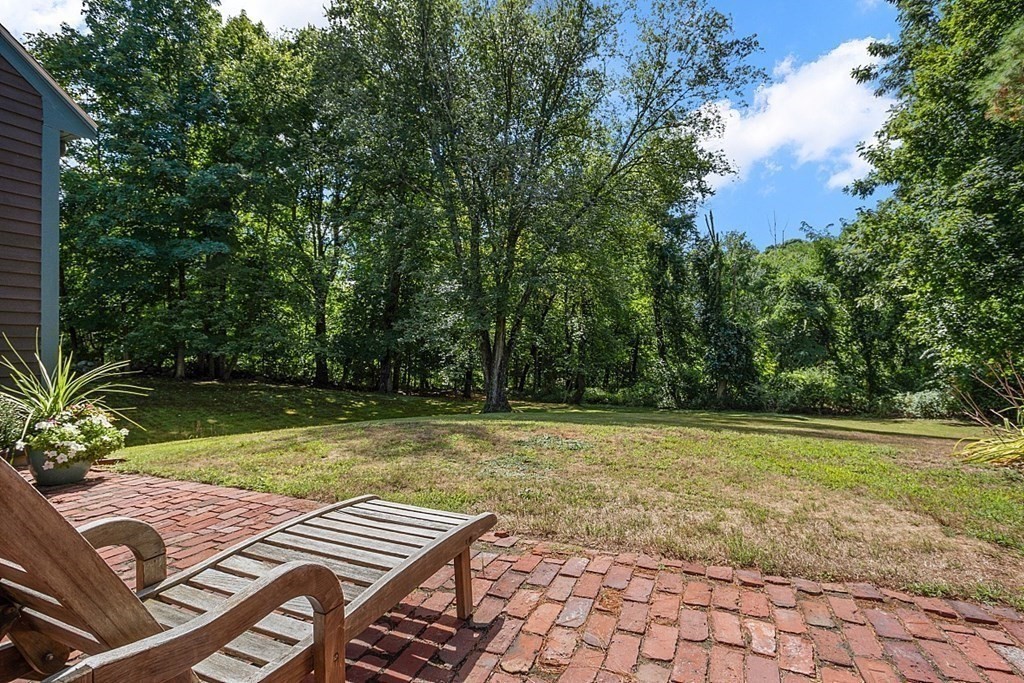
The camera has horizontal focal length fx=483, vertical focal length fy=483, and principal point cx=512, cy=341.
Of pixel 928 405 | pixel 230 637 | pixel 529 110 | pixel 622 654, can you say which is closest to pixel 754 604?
pixel 622 654

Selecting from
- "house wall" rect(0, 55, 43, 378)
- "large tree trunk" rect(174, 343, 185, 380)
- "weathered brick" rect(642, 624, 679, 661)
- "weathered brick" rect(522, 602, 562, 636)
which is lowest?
"weathered brick" rect(642, 624, 679, 661)

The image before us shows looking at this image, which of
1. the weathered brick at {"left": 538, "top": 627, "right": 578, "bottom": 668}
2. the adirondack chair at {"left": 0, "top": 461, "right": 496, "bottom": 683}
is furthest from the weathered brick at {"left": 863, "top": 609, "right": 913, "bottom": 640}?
the adirondack chair at {"left": 0, "top": 461, "right": 496, "bottom": 683}

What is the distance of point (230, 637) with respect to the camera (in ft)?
3.66

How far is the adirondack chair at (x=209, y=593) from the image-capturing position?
0.90 meters

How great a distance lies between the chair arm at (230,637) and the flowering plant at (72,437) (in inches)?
177

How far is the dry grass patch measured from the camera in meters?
2.95

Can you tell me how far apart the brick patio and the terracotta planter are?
7.54 feet

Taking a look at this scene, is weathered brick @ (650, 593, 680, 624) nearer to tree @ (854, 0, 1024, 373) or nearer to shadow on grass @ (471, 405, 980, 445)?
shadow on grass @ (471, 405, 980, 445)

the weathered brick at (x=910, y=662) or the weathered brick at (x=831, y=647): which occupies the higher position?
the weathered brick at (x=831, y=647)

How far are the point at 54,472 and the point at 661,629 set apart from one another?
5296mm

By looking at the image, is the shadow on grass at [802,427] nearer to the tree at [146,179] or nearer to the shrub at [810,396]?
the shrub at [810,396]

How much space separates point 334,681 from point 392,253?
1248 centimetres

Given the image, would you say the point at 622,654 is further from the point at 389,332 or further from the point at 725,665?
the point at 389,332

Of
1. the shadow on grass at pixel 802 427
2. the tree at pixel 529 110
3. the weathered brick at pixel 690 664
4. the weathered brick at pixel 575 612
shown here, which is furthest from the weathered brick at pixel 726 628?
the tree at pixel 529 110
